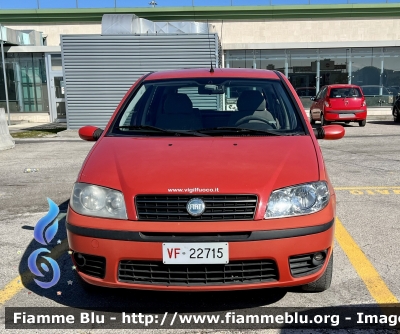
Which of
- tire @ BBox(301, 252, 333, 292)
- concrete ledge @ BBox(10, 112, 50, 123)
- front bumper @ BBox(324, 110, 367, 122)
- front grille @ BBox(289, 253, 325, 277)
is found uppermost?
front grille @ BBox(289, 253, 325, 277)

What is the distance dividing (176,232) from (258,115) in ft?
5.50

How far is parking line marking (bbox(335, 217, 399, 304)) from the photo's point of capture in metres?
3.01

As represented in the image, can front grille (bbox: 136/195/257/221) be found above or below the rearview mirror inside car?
below

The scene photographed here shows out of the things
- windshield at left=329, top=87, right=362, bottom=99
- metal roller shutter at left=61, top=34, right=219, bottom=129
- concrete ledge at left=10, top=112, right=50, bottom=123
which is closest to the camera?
windshield at left=329, top=87, right=362, bottom=99

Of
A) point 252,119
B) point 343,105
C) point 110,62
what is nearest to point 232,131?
point 252,119

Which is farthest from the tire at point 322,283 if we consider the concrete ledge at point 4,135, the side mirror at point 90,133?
the concrete ledge at point 4,135

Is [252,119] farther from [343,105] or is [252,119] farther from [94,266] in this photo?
[343,105]

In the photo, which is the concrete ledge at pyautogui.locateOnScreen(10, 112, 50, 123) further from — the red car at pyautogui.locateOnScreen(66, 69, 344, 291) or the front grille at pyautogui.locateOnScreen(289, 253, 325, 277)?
the front grille at pyautogui.locateOnScreen(289, 253, 325, 277)

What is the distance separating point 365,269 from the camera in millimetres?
3482

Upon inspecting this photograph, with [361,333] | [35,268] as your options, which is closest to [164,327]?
[361,333]

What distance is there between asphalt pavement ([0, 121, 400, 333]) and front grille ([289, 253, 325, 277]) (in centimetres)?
37

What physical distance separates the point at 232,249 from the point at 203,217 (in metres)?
0.26

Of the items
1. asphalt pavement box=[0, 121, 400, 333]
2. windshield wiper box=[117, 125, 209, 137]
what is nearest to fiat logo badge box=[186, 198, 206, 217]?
asphalt pavement box=[0, 121, 400, 333]

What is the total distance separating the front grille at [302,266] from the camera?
2.60m
